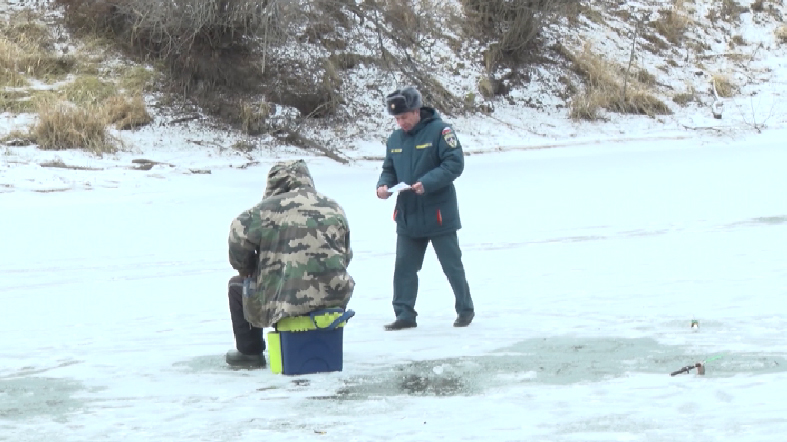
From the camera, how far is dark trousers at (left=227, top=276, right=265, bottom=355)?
587 cm

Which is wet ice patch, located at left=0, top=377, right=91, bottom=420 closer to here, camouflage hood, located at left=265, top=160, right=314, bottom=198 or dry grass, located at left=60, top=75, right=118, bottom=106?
camouflage hood, located at left=265, top=160, right=314, bottom=198

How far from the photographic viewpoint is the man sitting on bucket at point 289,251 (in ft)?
18.3

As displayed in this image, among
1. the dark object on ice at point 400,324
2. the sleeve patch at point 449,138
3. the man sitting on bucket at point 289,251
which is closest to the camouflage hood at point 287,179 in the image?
the man sitting on bucket at point 289,251

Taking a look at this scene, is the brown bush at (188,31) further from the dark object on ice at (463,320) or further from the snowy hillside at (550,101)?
the dark object on ice at (463,320)

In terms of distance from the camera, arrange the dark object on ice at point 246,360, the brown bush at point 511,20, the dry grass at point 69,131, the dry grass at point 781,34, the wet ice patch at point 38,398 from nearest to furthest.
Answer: the wet ice patch at point 38,398 → the dark object on ice at point 246,360 → the dry grass at point 69,131 → the brown bush at point 511,20 → the dry grass at point 781,34

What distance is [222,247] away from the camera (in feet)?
36.1

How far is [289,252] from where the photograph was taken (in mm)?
5578

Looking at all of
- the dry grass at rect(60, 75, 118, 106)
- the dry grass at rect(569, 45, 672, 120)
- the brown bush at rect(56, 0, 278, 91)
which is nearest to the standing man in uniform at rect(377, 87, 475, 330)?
the brown bush at rect(56, 0, 278, 91)

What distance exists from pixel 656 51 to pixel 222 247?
54.9 ft

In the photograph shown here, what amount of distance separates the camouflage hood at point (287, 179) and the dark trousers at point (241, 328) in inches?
20.2

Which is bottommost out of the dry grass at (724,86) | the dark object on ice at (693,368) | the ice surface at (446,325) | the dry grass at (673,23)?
the ice surface at (446,325)

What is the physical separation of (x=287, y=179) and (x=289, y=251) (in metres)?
0.39

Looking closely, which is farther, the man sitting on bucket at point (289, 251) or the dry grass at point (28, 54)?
the dry grass at point (28, 54)

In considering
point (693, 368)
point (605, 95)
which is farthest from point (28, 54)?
point (693, 368)
